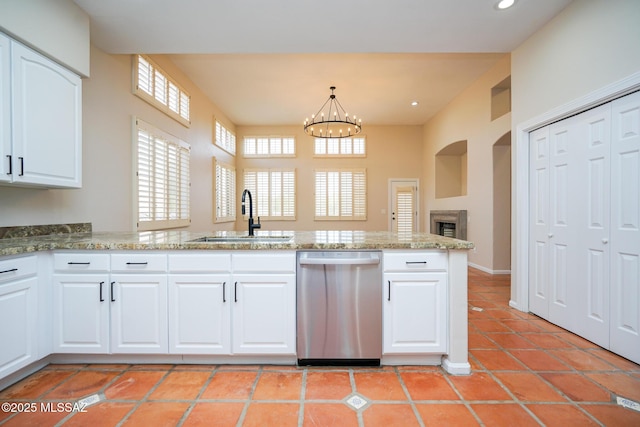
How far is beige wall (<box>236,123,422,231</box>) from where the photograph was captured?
8070 mm

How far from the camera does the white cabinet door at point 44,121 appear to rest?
2062mm

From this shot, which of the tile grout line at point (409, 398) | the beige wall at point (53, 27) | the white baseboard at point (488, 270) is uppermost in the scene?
the beige wall at point (53, 27)

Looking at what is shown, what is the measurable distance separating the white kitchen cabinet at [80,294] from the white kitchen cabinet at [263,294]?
946 mm

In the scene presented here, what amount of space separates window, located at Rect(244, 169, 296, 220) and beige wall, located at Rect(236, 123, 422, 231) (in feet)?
0.51

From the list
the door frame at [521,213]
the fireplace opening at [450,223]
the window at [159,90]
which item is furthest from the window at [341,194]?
the door frame at [521,213]

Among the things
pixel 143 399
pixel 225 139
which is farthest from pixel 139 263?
pixel 225 139

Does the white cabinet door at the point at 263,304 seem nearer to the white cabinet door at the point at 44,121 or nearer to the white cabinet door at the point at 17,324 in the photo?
the white cabinet door at the point at 17,324

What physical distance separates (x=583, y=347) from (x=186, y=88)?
19.9 ft

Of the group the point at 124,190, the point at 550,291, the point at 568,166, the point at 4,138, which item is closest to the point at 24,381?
the point at 4,138

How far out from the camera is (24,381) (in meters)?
2.03

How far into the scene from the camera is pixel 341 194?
318 inches

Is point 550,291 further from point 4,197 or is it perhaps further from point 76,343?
point 4,197

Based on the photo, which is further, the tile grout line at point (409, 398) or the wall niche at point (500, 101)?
the wall niche at point (500, 101)

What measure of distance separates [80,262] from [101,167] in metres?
1.44
